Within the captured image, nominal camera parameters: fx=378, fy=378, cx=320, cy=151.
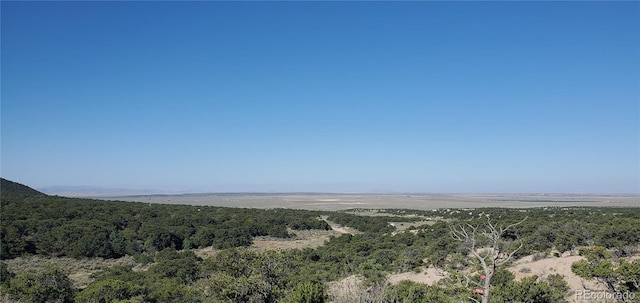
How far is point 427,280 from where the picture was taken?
19969mm

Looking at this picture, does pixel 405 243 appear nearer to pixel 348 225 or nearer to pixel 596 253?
pixel 596 253

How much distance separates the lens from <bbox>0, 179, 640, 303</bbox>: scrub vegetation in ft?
43.5

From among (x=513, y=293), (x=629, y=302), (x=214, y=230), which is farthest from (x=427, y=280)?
(x=214, y=230)

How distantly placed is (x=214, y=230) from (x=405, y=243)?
2177 centimetres

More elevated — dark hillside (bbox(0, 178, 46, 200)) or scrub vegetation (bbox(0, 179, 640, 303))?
dark hillside (bbox(0, 178, 46, 200))

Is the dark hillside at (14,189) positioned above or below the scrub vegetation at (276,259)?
above

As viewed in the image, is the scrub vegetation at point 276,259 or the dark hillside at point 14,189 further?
the dark hillside at point 14,189

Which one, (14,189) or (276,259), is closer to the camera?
(276,259)

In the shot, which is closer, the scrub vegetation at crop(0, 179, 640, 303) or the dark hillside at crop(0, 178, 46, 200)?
the scrub vegetation at crop(0, 179, 640, 303)

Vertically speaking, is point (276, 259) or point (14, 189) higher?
point (14, 189)

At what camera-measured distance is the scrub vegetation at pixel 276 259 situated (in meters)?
13.3

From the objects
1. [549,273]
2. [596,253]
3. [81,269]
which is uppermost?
[596,253]

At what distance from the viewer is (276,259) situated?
16.3 metres

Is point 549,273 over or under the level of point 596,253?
under
